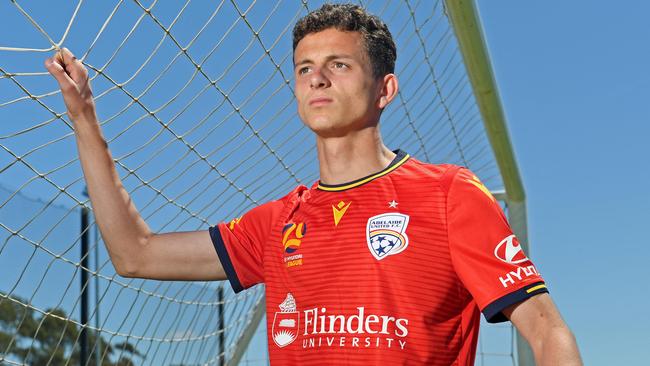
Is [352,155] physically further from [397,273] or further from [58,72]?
[58,72]

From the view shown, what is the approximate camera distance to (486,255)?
1.58 meters

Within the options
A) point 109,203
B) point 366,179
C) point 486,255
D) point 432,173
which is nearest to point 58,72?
point 109,203

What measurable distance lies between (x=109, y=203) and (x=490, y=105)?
2.28 m

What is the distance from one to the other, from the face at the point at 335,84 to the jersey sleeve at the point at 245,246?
0.29 metres

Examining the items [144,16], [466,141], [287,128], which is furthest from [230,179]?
[466,141]

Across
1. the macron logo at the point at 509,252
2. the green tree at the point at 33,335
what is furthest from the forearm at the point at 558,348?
the green tree at the point at 33,335

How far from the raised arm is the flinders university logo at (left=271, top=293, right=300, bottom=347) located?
9.9 inches

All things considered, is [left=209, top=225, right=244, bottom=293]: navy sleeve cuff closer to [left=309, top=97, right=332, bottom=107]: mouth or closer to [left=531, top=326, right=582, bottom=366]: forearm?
[left=309, top=97, right=332, bottom=107]: mouth

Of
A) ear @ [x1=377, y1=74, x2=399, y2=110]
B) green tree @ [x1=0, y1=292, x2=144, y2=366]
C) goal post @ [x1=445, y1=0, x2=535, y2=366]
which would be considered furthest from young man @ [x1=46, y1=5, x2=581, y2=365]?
green tree @ [x1=0, y1=292, x2=144, y2=366]

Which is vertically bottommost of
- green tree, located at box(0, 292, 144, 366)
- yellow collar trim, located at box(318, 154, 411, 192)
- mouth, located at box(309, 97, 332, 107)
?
yellow collar trim, located at box(318, 154, 411, 192)

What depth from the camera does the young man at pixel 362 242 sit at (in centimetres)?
158

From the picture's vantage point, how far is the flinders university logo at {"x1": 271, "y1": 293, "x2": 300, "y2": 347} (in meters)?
1.67

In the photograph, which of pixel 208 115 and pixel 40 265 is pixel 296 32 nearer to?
pixel 208 115

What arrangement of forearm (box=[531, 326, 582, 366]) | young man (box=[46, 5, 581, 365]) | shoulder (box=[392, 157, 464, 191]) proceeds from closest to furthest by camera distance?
1. forearm (box=[531, 326, 582, 366])
2. young man (box=[46, 5, 581, 365])
3. shoulder (box=[392, 157, 464, 191])
